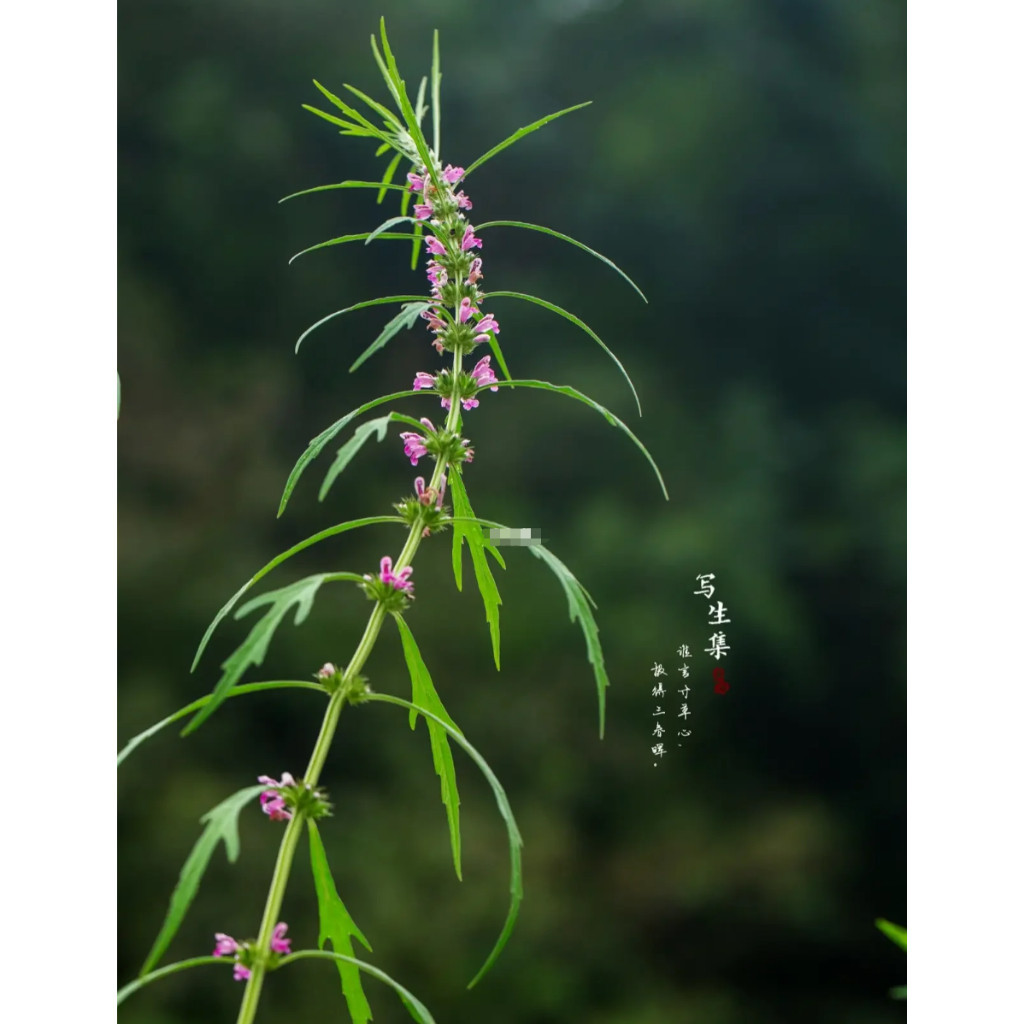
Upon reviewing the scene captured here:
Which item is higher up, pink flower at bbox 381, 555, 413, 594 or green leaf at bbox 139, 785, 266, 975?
pink flower at bbox 381, 555, 413, 594

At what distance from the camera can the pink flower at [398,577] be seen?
1.60 ft

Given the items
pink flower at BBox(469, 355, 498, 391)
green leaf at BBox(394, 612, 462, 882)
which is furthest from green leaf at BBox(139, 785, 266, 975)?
pink flower at BBox(469, 355, 498, 391)

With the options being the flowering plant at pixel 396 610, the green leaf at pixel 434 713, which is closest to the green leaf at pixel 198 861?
the flowering plant at pixel 396 610

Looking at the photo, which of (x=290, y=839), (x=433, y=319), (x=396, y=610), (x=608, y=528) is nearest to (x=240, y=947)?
(x=290, y=839)

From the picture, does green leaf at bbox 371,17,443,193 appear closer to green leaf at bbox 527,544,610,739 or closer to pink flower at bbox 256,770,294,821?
green leaf at bbox 527,544,610,739

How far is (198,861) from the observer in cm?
38

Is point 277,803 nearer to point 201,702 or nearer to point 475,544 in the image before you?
point 201,702

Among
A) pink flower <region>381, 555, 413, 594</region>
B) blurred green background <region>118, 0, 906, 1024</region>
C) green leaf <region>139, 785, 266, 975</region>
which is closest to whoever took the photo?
green leaf <region>139, 785, 266, 975</region>

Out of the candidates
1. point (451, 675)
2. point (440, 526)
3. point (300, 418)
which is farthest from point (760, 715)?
point (440, 526)

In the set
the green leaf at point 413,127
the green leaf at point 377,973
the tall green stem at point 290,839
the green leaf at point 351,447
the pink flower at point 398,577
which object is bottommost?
the green leaf at point 377,973

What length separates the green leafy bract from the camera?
1.24 ft

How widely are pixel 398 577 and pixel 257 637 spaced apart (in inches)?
3.8

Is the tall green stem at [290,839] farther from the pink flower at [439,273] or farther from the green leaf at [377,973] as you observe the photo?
the pink flower at [439,273]

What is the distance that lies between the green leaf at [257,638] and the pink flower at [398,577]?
0.13 ft
